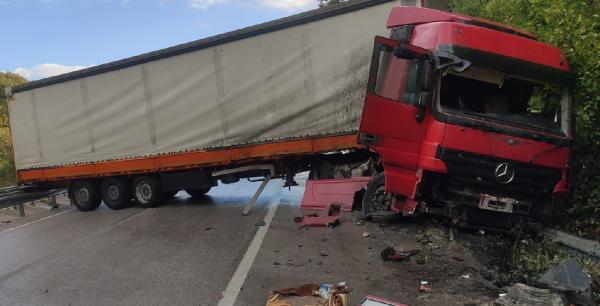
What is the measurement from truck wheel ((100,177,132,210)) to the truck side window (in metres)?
7.64

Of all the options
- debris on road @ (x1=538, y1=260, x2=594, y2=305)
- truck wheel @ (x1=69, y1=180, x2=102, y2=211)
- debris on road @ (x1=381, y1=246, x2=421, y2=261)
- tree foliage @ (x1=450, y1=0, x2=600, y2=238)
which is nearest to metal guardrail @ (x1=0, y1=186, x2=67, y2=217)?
truck wheel @ (x1=69, y1=180, x2=102, y2=211)

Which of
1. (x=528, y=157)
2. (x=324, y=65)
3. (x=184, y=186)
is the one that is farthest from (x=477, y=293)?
(x=184, y=186)

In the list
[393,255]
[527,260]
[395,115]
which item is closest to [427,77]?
[395,115]

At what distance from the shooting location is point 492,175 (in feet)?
19.7

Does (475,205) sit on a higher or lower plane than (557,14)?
lower

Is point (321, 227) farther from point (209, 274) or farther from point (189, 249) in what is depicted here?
point (209, 274)

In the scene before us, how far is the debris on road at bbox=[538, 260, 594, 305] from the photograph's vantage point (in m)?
4.06

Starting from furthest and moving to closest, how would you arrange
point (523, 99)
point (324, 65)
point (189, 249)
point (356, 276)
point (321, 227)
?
point (324, 65), point (321, 227), point (189, 249), point (523, 99), point (356, 276)

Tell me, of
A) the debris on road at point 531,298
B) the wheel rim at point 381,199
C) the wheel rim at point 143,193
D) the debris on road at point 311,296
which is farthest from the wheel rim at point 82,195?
the debris on road at point 531,298

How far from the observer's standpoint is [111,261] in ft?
22.7

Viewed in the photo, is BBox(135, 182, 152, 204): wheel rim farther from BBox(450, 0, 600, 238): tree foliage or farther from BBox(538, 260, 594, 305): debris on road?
BBox(538, 260, 594, 305): debris on road

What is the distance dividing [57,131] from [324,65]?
280 inches

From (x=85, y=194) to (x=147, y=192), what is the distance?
1.99 m

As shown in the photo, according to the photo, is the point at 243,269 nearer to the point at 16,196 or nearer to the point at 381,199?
the point at 381,199
